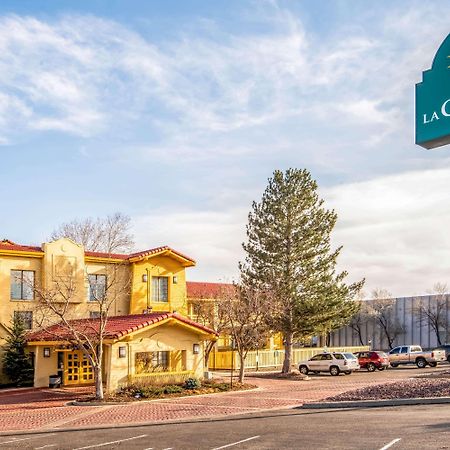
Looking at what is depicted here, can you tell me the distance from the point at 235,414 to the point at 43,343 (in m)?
15.2

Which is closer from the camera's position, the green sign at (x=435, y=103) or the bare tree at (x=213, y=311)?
the green sign at (x=435, y=103)

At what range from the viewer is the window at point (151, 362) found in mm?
34003

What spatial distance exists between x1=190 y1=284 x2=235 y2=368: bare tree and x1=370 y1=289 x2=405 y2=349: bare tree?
30.3 metres

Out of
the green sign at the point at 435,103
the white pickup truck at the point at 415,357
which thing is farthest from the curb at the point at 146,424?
the white pickup truck at the point at 415,357

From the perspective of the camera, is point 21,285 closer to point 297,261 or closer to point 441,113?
point 297,261

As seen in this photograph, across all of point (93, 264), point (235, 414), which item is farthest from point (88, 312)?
point (235, 414)

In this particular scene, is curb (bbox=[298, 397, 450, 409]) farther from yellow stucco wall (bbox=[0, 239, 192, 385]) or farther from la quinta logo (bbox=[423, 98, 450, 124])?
la quinta logo (bbox=[423, 98, 450, 124])

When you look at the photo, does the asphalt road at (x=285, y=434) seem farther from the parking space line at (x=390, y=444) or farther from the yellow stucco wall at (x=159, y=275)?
the yellow stucco wall at (x=159, y=275)

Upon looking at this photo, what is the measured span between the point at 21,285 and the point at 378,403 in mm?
23181

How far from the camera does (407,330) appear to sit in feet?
242

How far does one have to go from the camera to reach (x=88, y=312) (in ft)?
136

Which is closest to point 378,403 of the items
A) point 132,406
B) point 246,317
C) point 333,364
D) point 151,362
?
point 132,406

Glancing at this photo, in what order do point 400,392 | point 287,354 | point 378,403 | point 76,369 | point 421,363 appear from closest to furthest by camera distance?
point 378,403 → point 400,392 → point 76,369 → point 287,354 → point 421,363

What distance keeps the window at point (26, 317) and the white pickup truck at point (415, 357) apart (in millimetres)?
26215
